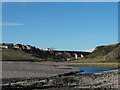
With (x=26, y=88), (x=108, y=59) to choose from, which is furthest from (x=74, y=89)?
(x=108, y=59)

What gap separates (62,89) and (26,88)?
446cm

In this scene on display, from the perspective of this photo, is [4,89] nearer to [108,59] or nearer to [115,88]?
[115,88]

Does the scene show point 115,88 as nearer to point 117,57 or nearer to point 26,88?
point 26,88

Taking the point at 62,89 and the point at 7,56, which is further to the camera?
the point at 7,56

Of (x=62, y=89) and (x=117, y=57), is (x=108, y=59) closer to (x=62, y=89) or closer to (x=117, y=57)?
(x=117, y=57)

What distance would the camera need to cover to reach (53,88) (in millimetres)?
27078

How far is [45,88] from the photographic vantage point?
27266mm

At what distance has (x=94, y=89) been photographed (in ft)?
83.8

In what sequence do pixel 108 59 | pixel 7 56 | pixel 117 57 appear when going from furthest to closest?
pixel 7 56 < pixel 108 59 < pixel 117 57

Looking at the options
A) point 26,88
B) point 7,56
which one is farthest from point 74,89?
point 7,56

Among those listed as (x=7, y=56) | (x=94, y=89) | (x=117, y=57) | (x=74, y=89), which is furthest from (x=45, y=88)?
(x=7, y=56)

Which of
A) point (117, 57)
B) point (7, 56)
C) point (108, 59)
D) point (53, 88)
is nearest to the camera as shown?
point (53, 88)

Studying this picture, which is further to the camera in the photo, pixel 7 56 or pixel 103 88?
pixel 7 56

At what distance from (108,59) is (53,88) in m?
89.5
